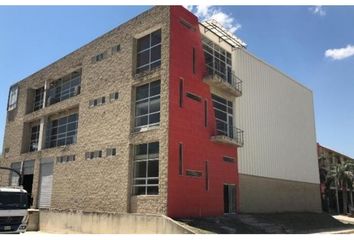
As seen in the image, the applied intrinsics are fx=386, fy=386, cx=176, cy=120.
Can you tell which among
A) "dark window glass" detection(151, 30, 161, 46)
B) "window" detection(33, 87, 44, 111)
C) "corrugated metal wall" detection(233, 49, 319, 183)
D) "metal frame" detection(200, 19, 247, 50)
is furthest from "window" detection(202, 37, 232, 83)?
"window" detection(33, 87, 44, 111)

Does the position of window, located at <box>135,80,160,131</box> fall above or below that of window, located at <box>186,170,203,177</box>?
above

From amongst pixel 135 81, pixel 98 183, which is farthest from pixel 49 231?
pixel 135 81

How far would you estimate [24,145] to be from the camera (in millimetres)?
41188

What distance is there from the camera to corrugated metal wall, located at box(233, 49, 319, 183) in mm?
33438

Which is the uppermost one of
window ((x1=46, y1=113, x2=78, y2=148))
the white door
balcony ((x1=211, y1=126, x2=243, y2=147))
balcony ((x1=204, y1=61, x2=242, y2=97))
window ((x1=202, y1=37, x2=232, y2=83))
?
window ((x1=202, y1=37, x2=232, y2=83))

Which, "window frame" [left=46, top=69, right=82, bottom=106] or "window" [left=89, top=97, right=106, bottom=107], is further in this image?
"window frame" [left=46, top=69, right=82, bottom=106]

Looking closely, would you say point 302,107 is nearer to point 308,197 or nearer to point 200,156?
point 308,197

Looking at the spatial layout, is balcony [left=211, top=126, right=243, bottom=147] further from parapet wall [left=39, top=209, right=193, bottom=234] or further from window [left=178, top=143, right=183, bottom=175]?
parapet wall [left=39, top=209, right=193, bottom=234]

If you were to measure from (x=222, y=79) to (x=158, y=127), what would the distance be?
674cm

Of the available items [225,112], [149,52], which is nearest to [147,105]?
[149,52]

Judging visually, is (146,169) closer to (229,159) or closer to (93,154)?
(93,154)

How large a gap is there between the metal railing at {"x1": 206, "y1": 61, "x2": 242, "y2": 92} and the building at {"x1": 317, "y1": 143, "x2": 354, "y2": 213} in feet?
106

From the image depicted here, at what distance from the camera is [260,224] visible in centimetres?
2698

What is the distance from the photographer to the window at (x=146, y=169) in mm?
25250
